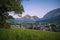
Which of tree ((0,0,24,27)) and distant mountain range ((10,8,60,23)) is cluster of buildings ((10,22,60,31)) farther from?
tree ((0,0,24,27))

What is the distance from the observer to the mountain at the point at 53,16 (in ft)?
8.84

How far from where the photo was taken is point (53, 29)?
8.93ft

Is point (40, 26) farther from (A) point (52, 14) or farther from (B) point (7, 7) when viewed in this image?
(B) point (7, 7)

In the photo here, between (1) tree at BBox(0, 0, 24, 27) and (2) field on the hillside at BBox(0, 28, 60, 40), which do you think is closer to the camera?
(2) field on the hillside at BBox(0, 28, 60, 40)

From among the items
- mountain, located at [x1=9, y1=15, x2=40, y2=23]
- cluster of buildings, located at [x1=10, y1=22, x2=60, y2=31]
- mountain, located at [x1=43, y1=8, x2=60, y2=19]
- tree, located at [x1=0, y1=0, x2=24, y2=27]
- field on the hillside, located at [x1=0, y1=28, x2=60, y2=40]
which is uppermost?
tree, located at [x1=0, y1=0, x2=24, y2=27]

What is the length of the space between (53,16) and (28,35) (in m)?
0.66

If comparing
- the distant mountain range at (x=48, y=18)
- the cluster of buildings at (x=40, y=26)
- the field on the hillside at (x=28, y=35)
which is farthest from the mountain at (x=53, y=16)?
the field on the hillside at (x=28, y=35)

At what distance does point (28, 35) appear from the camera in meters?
2.70

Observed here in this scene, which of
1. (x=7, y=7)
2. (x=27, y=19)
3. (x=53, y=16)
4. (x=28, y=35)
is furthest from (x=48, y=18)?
(x=7, y=7)

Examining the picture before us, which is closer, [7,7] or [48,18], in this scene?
[48,18]

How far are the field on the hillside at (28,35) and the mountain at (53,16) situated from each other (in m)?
0.26

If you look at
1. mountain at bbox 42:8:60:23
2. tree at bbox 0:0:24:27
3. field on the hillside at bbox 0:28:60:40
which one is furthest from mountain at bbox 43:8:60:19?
tree at bbox 0:0:24:27

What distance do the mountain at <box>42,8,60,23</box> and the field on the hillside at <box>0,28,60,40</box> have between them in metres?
0.26

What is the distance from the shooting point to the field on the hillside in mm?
2658
